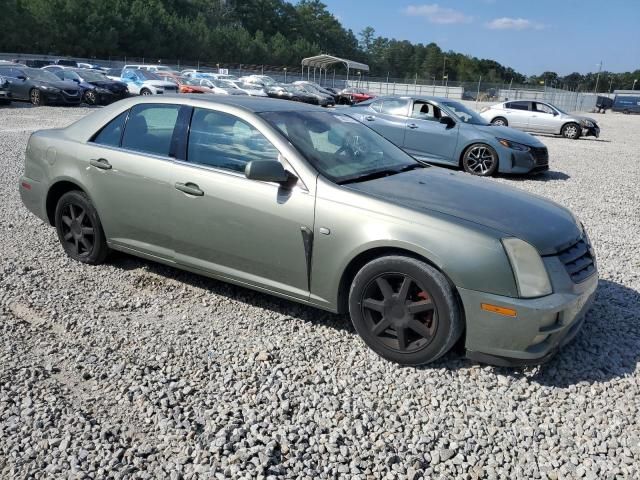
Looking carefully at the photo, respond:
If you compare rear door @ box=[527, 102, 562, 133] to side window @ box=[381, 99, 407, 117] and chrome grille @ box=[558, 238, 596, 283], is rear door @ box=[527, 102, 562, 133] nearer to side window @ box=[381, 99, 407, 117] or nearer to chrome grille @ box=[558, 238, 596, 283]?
side window @ box=[381, 99, 407, 117]

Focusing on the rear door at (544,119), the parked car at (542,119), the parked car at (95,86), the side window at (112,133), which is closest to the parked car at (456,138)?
the side window at (112,133)

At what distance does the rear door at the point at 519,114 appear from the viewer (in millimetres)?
21688

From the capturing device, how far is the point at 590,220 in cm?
764

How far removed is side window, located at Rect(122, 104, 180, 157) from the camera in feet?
14.1

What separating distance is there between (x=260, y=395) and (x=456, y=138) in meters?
8.64

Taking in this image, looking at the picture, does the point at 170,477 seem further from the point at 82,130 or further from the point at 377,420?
the point at 82,130

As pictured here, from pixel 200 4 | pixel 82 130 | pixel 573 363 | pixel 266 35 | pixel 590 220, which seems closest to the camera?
pixel 573 363

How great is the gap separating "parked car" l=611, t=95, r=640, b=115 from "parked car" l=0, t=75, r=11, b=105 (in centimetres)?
5890

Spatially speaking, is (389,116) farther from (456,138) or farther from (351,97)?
(351,97)

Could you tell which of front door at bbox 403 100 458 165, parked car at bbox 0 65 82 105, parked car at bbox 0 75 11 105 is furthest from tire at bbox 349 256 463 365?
A: parked car at bbox 0 65 82 105

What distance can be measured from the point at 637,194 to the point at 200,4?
119 meters

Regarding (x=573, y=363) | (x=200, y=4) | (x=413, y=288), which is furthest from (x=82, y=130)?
(x=200, y=4)

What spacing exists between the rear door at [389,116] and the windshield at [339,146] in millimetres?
6481

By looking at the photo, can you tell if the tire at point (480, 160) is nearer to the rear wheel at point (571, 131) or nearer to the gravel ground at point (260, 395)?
the gravel ground at point (260, 395)
